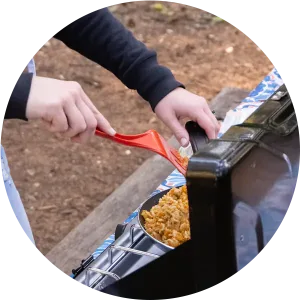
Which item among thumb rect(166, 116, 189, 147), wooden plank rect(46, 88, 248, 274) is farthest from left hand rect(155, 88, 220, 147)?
wooden plank rect(46, 88, 248, 274)

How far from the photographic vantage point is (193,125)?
1.11m

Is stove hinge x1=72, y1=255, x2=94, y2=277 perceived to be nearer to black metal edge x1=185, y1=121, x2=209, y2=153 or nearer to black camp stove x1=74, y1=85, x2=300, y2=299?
black camp stove x1=74, y1=85, x2=300, y2=299

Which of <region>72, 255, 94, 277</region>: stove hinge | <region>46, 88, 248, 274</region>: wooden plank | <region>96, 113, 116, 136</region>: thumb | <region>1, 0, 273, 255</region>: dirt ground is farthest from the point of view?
<region>1, 0, 273, 255</region>: dirt ground

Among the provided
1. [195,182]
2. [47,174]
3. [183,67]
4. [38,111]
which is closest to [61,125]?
[38,111]

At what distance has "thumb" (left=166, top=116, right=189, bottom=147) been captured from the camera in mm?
1100

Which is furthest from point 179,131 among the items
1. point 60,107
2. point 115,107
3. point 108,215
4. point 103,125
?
point 115,107

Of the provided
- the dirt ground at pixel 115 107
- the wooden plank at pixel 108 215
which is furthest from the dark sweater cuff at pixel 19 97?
the dirt ground at pixel 115 107

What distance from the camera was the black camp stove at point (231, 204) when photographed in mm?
770

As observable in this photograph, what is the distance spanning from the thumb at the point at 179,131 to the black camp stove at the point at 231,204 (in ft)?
0.62

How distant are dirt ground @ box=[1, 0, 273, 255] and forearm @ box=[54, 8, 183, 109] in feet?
1.95

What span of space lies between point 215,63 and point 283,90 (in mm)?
949

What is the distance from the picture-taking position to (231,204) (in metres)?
0.78

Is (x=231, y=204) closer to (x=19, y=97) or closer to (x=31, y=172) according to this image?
(x=19, y=97)

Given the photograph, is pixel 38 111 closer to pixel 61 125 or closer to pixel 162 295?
pixel 61 125
